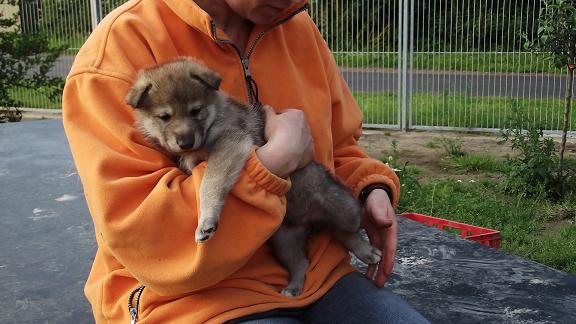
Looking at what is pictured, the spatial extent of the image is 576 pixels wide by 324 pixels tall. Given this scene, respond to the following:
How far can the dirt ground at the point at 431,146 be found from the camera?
8.76m

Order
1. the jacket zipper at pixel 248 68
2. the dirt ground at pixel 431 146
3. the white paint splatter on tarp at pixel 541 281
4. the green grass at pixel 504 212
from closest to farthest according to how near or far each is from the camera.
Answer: the jacket zipper at pixel 248 68 < the white paint splatter on tarp at pixel 541 281 < the green grass at pixel 504 212 < the dirt ground at pixel 431 146

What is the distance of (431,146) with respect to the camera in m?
9.81

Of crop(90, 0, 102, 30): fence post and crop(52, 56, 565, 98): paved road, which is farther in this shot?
crop(90, 0, 102, 30): fence post

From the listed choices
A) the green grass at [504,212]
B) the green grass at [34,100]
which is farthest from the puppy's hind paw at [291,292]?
the green grass at [34,100]

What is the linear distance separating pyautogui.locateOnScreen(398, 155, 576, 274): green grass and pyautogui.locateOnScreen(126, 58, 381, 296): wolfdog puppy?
137 inches

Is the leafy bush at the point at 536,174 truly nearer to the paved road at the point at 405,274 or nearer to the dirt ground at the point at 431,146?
the dirt ground at the point at 431,146

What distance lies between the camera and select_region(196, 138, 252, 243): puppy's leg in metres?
2.11

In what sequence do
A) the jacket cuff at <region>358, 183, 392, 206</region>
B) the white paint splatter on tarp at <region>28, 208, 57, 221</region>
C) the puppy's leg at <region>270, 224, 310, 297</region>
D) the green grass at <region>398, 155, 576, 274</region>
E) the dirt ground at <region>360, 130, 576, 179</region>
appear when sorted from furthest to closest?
the dirt ground at <region>360, 130, 576, 179</region>
the green grass at <region>398, 155, 576, 274</region>
the white paint splatter on tarp at <region>28, 208, 57, 221</region>
the jacket cuff at <region>358, 183, 392, 206</region>
the puppy's leg at <region>270, 224, 310, 297</region>

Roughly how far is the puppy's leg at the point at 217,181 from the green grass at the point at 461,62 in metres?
9.02

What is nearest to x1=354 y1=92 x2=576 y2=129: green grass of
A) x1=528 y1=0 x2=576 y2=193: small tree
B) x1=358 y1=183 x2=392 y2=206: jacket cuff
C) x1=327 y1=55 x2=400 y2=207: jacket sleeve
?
x1=528 y1=0 x2=576 y2=193: small tree

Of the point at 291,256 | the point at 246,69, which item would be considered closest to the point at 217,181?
the point at 291,256

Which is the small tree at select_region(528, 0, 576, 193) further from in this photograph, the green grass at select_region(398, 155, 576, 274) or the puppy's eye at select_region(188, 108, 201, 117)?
the puppy's eye at select_region(188, 108, 201, 117)

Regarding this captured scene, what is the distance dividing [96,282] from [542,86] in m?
9.51

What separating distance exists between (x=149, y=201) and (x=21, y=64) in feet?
35.1
